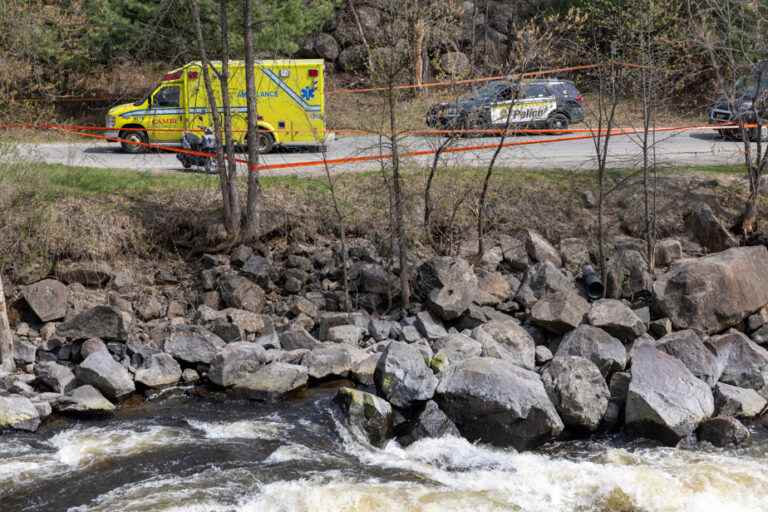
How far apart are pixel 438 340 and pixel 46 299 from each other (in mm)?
5860

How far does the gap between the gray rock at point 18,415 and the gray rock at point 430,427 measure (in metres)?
4.22

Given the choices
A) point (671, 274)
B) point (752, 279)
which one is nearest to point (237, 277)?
point (671, 274)

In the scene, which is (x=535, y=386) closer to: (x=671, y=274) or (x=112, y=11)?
(x=671, y=274)

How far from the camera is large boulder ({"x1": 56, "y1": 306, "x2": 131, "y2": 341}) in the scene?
41.8ft

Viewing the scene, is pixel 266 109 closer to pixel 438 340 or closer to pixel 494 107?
pixel 494 107

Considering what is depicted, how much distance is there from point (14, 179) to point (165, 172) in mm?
2972

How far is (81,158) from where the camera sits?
61.6 feet

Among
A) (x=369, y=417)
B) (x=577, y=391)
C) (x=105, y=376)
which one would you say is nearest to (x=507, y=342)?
(x=577, y=391)

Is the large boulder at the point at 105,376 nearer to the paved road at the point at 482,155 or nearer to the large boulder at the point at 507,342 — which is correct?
the large boulder at the point at 507,342

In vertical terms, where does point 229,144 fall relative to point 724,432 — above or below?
above

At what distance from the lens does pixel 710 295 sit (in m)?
13.2

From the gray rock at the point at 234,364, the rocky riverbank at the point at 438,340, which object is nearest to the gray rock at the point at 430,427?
the rocky riverbank at the point at 438,340

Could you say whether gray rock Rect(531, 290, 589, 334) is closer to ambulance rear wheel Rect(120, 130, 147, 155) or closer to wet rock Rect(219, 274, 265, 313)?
wet rock Rect(219, 274, 265, 313)

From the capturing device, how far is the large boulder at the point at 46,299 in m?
13.6
